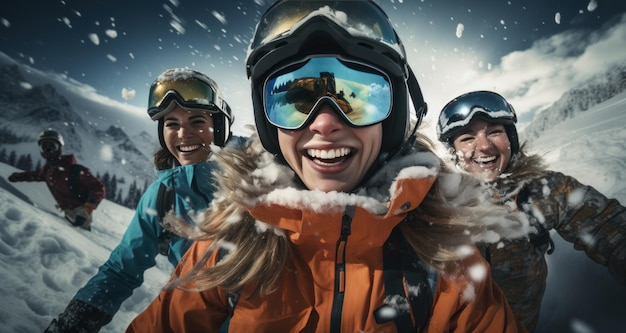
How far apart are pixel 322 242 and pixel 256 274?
38cm

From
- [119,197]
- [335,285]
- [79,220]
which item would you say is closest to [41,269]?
[79,220]

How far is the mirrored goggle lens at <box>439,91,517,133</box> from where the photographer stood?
11.7ft

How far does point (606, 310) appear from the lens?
3.27 meters

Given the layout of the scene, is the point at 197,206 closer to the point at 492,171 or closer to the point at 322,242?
the point at 322,242

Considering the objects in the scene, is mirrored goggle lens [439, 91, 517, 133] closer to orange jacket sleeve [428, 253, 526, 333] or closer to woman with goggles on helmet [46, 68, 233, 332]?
orange jacket sleeve [428, 253, 526, 333]

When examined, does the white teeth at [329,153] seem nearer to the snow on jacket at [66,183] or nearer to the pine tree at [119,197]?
the snow on jacket at [66,183]

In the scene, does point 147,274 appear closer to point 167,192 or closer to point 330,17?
point 167,192

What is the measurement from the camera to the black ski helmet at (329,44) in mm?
1521

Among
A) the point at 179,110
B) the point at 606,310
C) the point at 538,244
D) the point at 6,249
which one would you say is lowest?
the point at 6,249

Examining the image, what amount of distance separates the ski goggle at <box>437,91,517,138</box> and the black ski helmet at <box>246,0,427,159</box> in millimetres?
2282

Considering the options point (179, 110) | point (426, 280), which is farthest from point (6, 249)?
point (426, 280)

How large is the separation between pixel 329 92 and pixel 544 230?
2.78 meters

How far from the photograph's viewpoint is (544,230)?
283 cm

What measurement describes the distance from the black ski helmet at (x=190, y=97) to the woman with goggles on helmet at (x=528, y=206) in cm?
291
